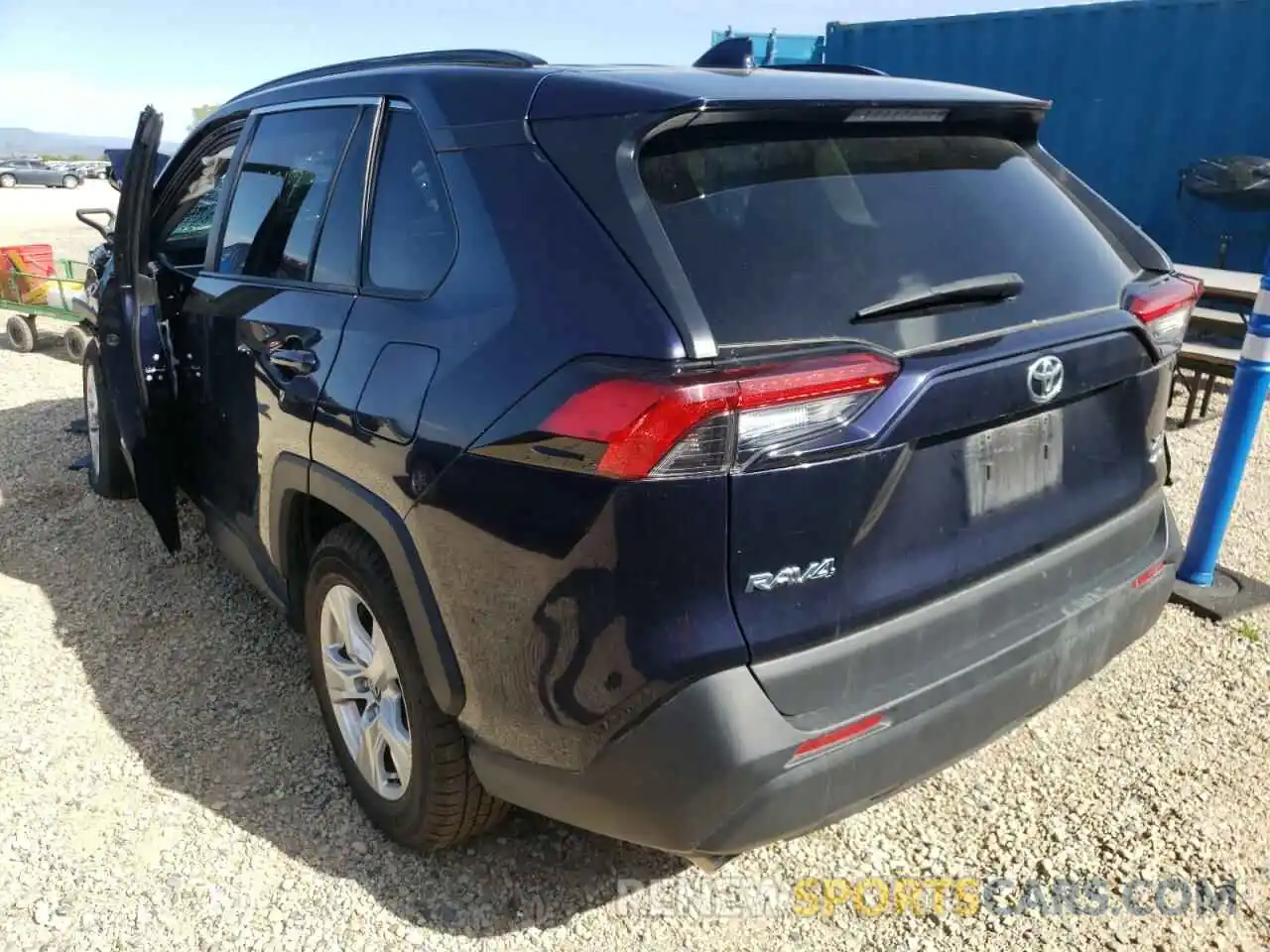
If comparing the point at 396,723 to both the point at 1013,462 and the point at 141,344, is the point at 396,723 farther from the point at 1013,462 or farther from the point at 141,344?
the point at 141,344

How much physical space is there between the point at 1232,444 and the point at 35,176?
2010 inches

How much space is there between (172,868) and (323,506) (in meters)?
0.97

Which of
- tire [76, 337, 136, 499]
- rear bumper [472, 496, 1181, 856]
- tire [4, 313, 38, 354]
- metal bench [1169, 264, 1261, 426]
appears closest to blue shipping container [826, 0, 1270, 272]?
metal bench [1169, 264, 1261, 426]

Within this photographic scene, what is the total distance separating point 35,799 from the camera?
2656mm

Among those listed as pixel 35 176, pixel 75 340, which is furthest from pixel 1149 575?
pixel 35 176

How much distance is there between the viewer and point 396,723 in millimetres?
2357

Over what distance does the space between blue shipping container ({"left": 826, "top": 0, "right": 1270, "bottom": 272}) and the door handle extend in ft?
26.1

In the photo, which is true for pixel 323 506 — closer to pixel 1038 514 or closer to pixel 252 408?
pixel 252 408

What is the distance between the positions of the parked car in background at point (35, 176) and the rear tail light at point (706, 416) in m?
50.5

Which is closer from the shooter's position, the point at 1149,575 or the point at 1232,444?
the point at 1149,575

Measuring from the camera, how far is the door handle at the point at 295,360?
2420 mm

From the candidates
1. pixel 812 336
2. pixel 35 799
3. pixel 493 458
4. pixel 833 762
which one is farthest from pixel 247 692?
pixel 812 336

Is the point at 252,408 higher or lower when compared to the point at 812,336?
lower

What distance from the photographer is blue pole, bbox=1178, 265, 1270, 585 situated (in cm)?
341
